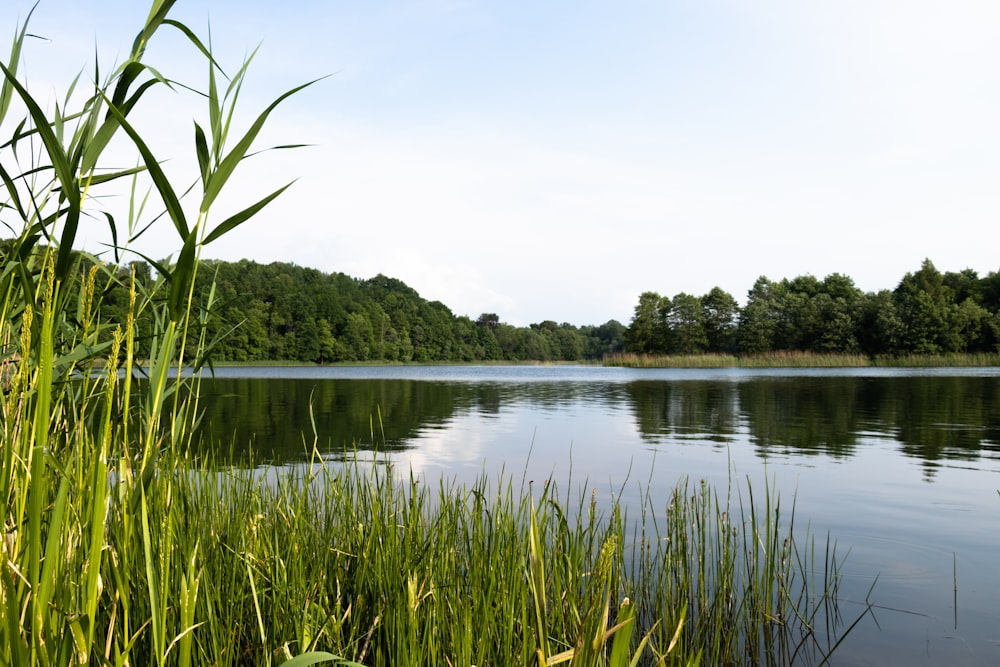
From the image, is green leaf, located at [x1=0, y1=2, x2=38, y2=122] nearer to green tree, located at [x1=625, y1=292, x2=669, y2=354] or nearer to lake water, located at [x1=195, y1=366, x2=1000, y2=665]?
lake water, located at [x1=195, y1=366, x2=1000, y2=665]

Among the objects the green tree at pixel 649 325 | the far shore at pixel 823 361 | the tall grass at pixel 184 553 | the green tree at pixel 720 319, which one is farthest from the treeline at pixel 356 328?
the tall grass at pixel 184 553

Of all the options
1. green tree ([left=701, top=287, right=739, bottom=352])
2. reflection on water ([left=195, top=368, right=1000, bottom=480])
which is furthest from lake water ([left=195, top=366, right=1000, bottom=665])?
green tree ([left=701, top=287, right=739, bottom=352])

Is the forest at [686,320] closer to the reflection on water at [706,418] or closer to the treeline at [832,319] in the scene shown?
the treeline at [832,319]

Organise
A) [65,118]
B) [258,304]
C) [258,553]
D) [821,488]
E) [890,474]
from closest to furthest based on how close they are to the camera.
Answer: [65,118]
[258,553]
[821,488]
[890,474]
[258,304]

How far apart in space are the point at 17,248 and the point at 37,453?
23.3 inches

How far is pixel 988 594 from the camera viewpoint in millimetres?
4414

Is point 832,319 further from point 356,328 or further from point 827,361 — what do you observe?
point 356,328

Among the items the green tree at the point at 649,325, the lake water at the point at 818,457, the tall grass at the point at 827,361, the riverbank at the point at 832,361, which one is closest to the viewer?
the lake water at the point at 818,457

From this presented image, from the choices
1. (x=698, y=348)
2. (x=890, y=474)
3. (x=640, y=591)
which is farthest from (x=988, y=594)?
(x=698, y=348)

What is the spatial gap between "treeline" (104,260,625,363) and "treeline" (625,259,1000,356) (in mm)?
35793

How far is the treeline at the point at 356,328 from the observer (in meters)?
74.3

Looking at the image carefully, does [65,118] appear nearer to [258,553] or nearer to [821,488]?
[258,553]

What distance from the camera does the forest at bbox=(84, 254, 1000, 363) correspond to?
190ft

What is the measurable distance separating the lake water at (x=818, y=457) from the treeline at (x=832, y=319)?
140ft
